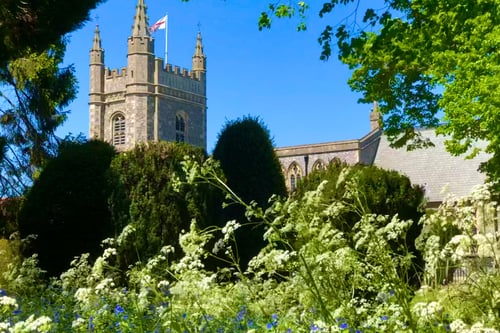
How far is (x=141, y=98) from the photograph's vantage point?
58.1 m

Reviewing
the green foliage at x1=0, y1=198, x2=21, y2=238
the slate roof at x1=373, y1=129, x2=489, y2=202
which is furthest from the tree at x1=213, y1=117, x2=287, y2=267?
the slate roof at x1=373, y1=129, x2=489, y2=202

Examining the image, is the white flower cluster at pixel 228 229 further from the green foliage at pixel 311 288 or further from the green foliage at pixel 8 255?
the green foliage at pixel 8 255

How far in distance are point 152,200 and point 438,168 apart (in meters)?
26.7

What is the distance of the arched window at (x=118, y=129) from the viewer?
59844 millimetres

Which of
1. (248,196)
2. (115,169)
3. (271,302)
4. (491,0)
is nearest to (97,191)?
(115,169)

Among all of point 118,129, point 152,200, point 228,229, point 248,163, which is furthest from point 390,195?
point 118,129

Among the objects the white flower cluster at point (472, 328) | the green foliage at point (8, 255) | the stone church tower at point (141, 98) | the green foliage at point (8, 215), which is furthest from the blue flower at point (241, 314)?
the stone church tower at point (141, 98)

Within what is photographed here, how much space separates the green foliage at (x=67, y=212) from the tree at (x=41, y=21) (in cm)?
348

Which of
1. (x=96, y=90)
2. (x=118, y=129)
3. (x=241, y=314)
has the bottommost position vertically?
(x=241, y=314)

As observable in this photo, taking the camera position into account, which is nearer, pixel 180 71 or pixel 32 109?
pixel 32 109

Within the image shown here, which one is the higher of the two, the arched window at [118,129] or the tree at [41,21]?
the arched window at [118,129]

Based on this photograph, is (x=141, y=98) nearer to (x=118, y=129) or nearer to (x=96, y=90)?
(x=118, y=129)

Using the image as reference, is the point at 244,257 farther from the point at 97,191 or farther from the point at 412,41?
the point at 412,41

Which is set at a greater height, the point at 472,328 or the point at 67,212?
the point at 67,212
